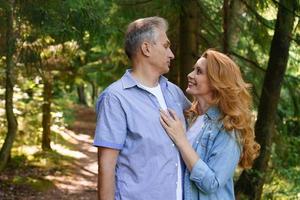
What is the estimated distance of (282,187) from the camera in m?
7.50

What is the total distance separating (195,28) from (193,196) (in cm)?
320

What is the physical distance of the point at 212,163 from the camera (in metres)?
2.62

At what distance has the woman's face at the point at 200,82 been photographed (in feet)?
9.08

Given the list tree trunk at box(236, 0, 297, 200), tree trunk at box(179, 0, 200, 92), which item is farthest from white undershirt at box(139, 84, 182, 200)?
tree trunk at box(236, 0, 297, 200)

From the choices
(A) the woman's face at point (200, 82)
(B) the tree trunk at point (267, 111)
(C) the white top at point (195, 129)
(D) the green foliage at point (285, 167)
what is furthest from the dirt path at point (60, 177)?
(A) the woman's face at point (200, 82)

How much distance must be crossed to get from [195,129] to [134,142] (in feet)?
1.49

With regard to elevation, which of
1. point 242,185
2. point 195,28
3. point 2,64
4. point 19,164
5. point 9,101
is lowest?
point 19,164

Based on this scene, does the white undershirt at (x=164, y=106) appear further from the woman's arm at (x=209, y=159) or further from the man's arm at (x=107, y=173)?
the man's arm at (x=107, y=173)

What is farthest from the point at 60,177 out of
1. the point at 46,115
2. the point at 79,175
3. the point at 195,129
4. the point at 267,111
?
the point at 195,129

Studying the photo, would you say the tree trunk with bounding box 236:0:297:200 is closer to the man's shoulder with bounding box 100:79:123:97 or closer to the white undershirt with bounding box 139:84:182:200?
the white undershirt with bounding box 139:84:182:200

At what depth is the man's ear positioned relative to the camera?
2.61m

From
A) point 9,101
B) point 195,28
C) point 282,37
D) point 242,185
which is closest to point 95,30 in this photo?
point 195,28

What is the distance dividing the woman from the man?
3.3 inches

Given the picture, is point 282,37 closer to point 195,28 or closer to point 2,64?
point 195,28
